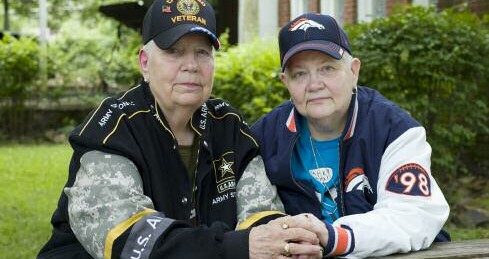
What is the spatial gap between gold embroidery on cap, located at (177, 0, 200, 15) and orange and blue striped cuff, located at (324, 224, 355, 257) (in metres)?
0.97

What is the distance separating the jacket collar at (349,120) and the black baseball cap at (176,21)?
46cm

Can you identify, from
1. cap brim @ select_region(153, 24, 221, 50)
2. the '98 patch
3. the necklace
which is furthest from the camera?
the necklace

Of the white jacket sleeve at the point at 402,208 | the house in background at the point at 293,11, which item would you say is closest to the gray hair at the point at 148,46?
the white jacket sleeve at the point at 402,208

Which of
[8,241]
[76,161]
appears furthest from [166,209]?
[8,241]

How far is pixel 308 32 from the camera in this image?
119 inches

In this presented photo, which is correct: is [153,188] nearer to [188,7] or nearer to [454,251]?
[188,7]

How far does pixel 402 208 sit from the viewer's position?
2713 millimetres

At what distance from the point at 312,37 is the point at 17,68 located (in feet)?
44.0

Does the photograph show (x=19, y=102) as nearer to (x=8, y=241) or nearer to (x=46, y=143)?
(x=46, y=143)

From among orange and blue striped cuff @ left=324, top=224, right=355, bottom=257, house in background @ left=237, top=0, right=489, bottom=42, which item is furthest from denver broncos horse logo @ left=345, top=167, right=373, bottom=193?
house in background @ left=237, top=0, right=489, bottom=42

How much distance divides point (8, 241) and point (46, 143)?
31.0ft

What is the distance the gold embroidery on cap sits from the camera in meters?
2.93

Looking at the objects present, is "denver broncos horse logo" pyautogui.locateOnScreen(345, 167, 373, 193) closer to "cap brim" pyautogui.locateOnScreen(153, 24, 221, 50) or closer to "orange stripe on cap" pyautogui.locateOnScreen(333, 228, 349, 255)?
"orange stripe on cap" pyautogui.locateOnScreen(333, 228, 349, 255)

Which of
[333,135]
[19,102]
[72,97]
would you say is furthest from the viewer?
[72,97]
